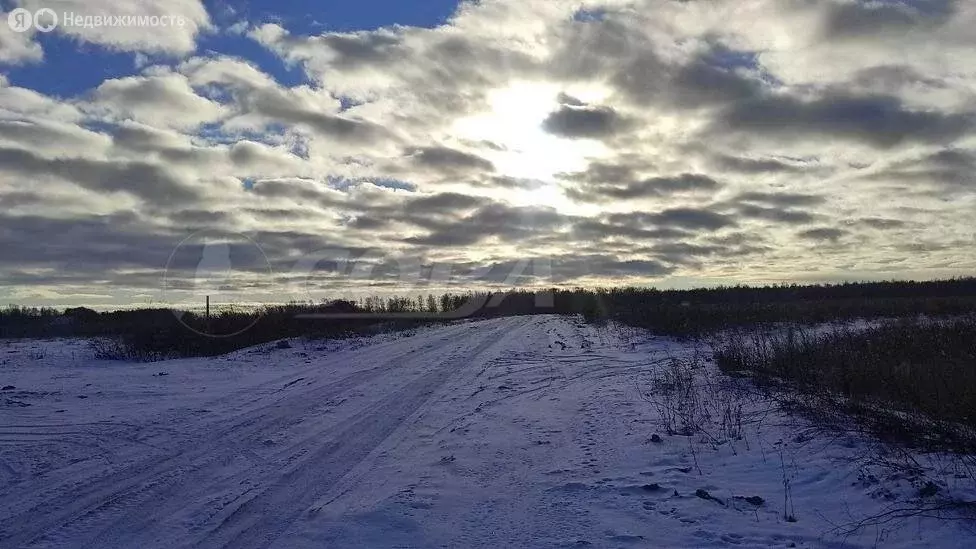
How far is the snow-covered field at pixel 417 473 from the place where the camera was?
5385mm

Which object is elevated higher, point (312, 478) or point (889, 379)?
point (889, 379)

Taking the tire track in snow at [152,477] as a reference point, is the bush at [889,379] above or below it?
above

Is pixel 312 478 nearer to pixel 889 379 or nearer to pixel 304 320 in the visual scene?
pixel 889 379

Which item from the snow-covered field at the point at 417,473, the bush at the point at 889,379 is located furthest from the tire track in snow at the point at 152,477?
the bush at the point at 889,379

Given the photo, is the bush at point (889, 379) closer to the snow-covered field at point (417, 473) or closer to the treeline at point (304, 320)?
the snow-covered field at point (417, 473)

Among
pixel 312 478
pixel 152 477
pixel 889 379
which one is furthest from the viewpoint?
pixel 889 379

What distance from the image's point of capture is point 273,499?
6.25 metres

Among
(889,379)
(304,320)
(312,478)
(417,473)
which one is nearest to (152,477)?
(312,478)

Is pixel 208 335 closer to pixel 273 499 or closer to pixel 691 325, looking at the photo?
pixel 691 325

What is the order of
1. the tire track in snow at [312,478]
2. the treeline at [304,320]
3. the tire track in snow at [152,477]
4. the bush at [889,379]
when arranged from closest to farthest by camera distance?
the tire track in snow at [312,478] < the tire track in snow at [152,477] < the bush at [889,379] < the treeline at [304,320]

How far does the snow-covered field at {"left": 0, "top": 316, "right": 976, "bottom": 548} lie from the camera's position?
5385mm

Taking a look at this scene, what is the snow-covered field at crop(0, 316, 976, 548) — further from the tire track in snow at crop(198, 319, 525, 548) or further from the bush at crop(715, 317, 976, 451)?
the bush at crop(715, 317, 976, 451)

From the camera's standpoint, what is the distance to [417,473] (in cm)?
713

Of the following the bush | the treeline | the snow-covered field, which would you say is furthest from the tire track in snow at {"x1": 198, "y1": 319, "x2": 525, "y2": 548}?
the treeline
